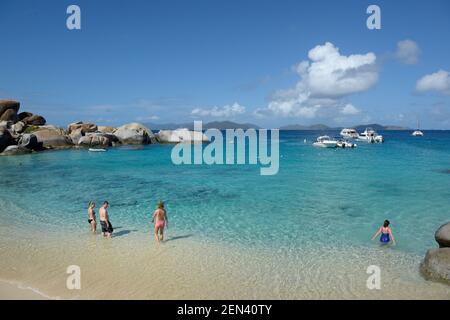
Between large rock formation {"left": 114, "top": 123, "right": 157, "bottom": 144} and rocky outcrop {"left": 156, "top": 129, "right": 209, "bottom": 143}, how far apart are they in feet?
13.0

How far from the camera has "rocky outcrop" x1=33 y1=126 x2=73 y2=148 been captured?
170 ft

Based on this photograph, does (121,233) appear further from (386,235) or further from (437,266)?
(437,266)

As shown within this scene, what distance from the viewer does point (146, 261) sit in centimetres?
1048

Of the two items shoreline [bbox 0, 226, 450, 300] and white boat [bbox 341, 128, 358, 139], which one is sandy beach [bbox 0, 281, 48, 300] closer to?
shoreline [bbox 0, 226, 450, 300]

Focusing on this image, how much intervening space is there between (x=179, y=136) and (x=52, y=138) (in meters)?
26.4

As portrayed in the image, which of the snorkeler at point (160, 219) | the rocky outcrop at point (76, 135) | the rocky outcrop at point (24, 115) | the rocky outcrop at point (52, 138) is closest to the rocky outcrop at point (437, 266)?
the snorkeler at point (160, 219)

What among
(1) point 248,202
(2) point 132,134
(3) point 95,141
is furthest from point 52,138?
(1) point 248,202

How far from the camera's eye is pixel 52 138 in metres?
52.8

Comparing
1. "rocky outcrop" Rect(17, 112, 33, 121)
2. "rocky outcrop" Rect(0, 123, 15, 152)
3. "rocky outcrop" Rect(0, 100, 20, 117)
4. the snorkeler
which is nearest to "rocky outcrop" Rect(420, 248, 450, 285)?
the snorkeler

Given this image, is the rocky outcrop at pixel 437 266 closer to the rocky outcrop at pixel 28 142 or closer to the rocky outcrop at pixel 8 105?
the rocky outcrop at pixel 28 142

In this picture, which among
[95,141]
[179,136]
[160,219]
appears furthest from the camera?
[179,136]
